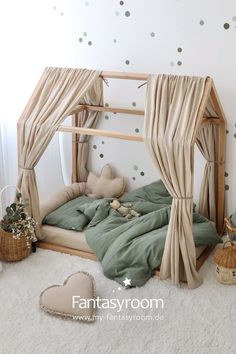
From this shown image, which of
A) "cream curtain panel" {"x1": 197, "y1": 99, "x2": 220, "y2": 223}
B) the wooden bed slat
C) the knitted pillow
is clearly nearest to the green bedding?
the knitted pillow

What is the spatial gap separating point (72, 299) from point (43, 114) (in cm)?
121

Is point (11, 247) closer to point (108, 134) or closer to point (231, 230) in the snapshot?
point (108, 134)

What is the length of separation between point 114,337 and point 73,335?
0.20 m

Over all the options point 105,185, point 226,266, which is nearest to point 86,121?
point 105,185

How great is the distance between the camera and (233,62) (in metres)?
3.25

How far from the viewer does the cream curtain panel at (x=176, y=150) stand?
2793 mm

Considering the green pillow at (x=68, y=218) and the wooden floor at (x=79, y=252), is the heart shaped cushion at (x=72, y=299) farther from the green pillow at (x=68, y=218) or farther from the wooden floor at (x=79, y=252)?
the green pillow at (x=68, y=218)

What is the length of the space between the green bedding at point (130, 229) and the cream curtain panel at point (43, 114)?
35 cm

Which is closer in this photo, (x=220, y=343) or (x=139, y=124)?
(x=220, y=343)

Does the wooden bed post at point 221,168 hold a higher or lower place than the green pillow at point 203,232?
higher

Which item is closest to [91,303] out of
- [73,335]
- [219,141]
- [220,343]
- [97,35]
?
[73,335]

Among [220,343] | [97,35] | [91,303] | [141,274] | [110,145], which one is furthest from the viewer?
[110,145]

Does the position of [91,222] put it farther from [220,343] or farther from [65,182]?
[220,343]

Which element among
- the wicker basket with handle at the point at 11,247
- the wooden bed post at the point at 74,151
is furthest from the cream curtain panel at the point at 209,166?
the wicker basket with handle at the point at 11,247
